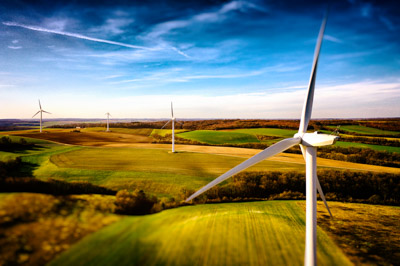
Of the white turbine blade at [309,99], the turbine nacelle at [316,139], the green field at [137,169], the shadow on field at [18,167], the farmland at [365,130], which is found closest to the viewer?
the turbine nacelle at [316,139]

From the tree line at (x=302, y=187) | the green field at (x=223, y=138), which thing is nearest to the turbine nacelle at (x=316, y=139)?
the tree line at (x=302, y=187)

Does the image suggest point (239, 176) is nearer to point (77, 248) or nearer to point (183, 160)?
point (183, 160)

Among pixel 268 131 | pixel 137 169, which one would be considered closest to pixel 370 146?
pixel 268 131

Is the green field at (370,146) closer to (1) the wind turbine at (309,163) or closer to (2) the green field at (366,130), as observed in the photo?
(2) the green field at (366,130)

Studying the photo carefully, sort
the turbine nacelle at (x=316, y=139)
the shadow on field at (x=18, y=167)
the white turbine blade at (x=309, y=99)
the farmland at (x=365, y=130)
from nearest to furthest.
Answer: the turbine nacelle at (x=316, y=139)
the white turbine blade at (x=309, y=99)
the shadow on field at (x=18, y=167)
the farmland at (x=365, y=130)

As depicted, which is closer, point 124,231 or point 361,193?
point 124,231

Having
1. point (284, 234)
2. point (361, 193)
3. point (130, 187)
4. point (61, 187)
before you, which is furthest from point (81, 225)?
point (361, 193)
